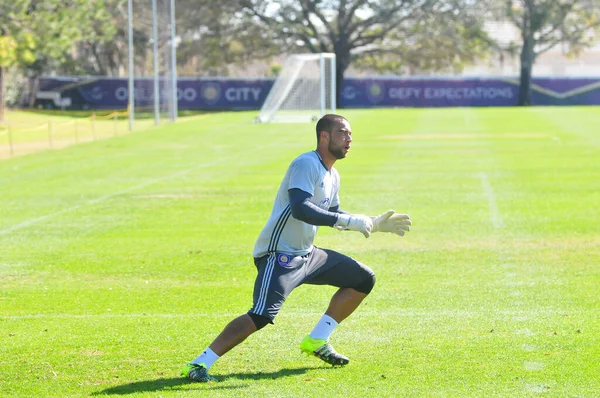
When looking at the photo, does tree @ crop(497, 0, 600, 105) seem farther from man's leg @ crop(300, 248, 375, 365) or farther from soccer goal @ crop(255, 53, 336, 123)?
man's leg @ crop(300, 248, 375, 365)

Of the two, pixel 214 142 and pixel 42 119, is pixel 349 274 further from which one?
pixel 42 119

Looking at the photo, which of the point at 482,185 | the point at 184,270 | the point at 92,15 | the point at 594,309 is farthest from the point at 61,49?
the point at 594,309

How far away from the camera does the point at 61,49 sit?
4944cm

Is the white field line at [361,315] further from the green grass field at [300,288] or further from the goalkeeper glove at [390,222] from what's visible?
the goalkeeper glove at [390,222]

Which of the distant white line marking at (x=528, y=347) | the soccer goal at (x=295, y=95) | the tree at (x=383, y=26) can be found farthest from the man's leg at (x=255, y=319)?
the tree at (x=383, y=26)

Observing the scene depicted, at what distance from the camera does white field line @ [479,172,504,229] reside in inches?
599

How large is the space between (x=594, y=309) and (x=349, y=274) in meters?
2.94

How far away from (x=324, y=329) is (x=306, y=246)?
61cm

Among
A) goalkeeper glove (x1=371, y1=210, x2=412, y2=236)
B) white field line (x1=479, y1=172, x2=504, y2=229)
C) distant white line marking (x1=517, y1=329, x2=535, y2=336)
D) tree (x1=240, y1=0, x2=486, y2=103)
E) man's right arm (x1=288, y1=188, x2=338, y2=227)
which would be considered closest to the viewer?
man's right arm (x1=288, y1=188, x2=338, y2=227)

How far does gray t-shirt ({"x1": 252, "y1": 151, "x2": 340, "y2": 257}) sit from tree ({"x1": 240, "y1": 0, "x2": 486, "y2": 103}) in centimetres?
6582

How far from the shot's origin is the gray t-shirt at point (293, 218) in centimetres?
693

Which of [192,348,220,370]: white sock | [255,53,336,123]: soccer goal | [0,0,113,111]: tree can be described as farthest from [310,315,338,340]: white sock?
[255,53,336,123]: soccer goal

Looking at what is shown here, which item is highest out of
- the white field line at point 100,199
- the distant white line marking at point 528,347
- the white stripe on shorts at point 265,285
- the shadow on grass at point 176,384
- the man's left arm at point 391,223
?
the man's left arm at point 391,223

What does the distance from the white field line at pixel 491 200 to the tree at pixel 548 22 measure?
181 feet
